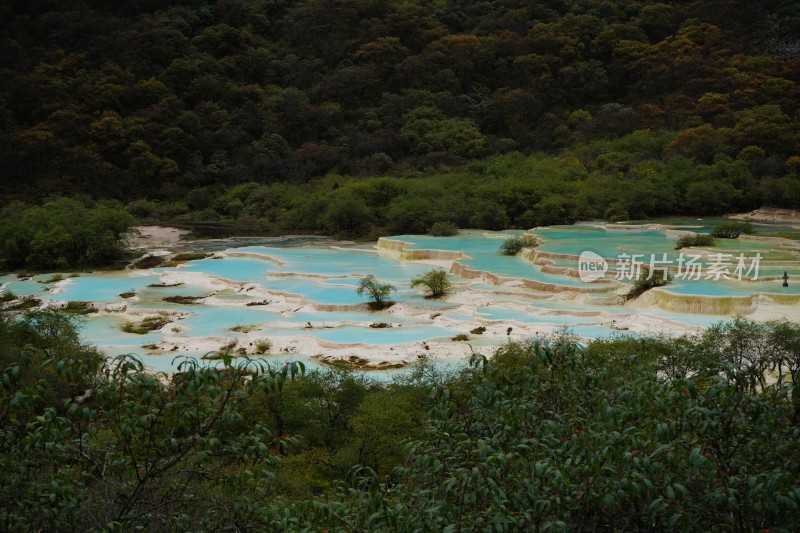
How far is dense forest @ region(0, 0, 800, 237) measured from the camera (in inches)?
1208

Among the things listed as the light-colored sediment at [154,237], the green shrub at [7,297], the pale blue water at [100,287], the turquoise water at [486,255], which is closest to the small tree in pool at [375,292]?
the turquoise water at [486,255]

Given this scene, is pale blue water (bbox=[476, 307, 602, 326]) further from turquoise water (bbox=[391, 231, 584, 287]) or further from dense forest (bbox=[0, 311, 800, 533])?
dense forest (bbox=[0, 311, 800, 533])

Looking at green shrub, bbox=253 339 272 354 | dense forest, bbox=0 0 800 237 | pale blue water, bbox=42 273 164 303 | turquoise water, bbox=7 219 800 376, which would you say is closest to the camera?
green shrub, bbox=253 339 272 354

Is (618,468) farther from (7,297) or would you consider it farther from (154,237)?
(154,237)

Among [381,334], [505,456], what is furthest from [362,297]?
[505,456]

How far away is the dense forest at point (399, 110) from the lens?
30.7 meters

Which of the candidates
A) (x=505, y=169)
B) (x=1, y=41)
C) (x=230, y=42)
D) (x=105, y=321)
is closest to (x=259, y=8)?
(x=230, y=42)

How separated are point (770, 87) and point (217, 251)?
26943 millimetres

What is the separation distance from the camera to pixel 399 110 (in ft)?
143

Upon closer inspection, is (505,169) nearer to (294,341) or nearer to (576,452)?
(294,341)

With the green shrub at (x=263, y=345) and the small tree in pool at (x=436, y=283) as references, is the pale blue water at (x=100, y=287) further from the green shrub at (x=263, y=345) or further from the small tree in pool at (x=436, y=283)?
the small tree in pool at (x=436, y=283)

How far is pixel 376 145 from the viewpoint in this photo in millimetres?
40906

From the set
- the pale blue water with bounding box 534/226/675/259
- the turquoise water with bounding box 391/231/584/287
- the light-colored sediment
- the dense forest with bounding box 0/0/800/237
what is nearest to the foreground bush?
the turquoise water with bounding box 391/231/584/287

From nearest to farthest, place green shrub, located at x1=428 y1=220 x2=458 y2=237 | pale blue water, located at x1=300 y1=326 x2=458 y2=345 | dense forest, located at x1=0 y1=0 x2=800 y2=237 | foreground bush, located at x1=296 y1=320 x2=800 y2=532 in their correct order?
foreground bush, located at x1=296 y1=320 x2=800 y2=532 → pale blue water, located at x1=300 y1=326 x2=458 y2=345 → green shrub, located at x1=428 y1=220 x2=458 y2=237 → dense forest, located at x1=0 y1=0 x2=800 y2=237
